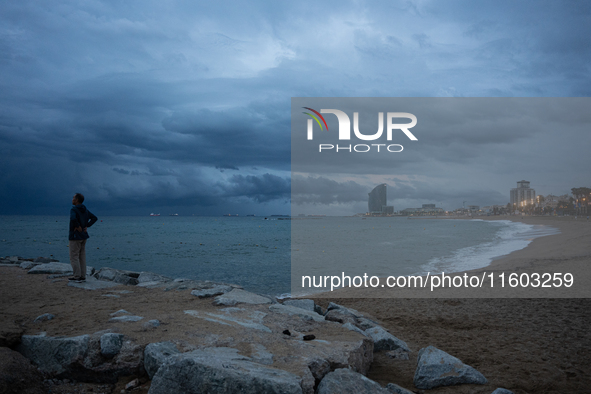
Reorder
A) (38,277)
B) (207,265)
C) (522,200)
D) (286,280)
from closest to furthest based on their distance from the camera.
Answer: (38,277) < (286,280) < (207,265) < (522,200)

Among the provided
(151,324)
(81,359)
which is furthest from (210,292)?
(81,359)

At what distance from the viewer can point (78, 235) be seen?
845cm

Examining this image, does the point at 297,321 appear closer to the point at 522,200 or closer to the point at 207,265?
the point at 207,265

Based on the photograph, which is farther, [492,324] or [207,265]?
[207,265]

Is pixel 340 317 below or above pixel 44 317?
below

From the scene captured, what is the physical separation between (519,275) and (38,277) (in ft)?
53.2

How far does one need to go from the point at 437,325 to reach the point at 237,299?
4575 millimetres

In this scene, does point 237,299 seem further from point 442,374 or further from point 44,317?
point 442,374

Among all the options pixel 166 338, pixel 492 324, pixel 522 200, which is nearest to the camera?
pixel 166 338

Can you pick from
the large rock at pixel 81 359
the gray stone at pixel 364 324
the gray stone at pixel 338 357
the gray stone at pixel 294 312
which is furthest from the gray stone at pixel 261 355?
the gray stone at pixel 364 324

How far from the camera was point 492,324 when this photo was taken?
790 cm

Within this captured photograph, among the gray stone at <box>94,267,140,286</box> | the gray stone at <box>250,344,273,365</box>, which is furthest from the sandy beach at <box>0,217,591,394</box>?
the gray stone at <box>94,267,140,286</box>

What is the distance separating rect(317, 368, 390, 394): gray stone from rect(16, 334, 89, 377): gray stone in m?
2.94

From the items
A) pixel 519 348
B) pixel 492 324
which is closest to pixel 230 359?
pixel 519 348
